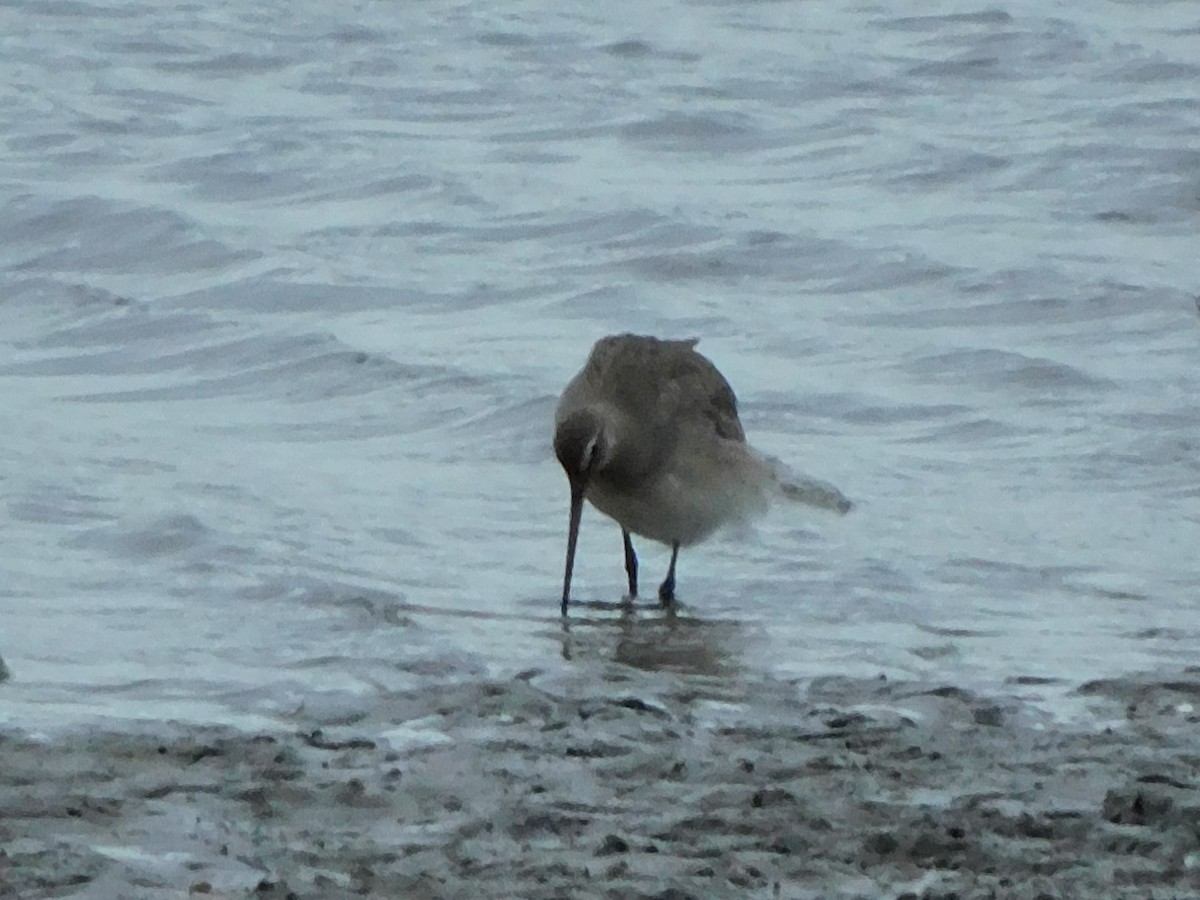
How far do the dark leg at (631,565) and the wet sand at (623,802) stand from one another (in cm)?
199

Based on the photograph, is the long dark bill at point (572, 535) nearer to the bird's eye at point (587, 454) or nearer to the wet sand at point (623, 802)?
the bird's eye at point (587, 454)

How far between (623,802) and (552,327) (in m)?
6.60

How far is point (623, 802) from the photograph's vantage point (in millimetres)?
5469

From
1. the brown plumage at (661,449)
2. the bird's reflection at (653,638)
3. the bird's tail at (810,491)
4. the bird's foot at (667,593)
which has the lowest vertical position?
the bird's foot at (667,593)

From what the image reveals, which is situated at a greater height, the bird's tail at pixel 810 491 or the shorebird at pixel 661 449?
the shorebird at pixel 661 449

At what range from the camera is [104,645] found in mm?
7273

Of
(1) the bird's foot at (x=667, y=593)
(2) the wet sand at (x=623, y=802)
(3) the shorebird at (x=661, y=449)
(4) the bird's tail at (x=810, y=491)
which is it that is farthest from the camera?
(4) the bird's tail at (x=810, y=491)

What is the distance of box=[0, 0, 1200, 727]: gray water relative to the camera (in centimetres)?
771

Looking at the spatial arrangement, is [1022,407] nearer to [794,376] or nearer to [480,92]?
[794,376]

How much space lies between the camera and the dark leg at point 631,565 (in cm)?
865

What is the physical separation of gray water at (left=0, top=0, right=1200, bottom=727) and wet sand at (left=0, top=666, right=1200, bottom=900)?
492mm

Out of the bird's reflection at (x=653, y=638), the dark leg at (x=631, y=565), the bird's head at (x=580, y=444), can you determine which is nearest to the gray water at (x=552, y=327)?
the bird's reflection at (x=653, y=638)

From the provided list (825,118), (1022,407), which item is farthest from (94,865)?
(825,118)

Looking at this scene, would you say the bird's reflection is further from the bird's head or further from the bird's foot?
the bird's head
